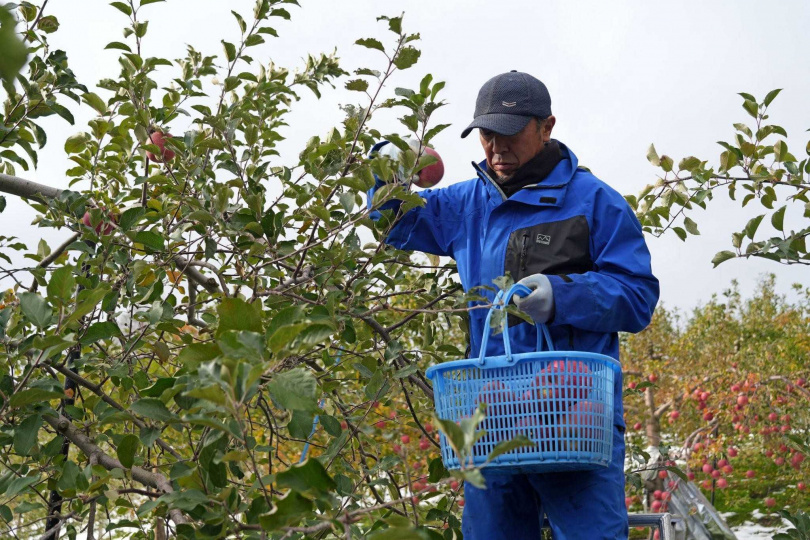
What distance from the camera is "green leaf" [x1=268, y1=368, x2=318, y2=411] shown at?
1161 millimetres

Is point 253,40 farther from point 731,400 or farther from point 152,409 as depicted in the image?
point 731,400

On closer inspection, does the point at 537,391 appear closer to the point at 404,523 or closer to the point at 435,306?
the point at 404,523

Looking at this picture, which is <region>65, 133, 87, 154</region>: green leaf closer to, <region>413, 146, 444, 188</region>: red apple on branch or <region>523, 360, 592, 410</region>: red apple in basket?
<region>413, 146, 444, 188</region>: red apple on branch

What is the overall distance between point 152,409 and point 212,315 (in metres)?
1.00

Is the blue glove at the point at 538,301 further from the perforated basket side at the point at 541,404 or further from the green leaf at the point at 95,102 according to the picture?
the green leaf at the point at 95,102

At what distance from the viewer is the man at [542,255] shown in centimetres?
196

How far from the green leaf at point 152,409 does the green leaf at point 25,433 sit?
0.44 meters

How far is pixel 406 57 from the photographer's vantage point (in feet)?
6.94

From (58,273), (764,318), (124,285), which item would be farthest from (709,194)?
(764,318)

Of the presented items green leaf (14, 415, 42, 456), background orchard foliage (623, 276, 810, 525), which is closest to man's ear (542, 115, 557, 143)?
green leaf (14, 415, 42, 456)

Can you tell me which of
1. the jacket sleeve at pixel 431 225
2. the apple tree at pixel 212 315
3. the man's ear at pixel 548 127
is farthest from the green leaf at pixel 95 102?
the man's ear at pixel 548 127

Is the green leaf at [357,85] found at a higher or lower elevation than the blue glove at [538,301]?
higher

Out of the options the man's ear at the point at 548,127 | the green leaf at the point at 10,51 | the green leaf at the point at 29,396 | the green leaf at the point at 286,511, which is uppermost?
the man's ear at the point at 548,127

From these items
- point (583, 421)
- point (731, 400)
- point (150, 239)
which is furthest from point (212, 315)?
point (731, 400)
